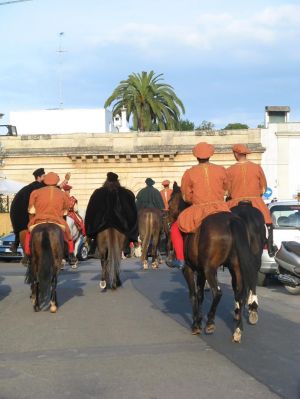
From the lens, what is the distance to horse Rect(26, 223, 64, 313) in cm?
1220

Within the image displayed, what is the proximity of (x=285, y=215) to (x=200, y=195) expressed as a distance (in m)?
6.49

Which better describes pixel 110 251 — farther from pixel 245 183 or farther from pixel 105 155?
pixel 105 155

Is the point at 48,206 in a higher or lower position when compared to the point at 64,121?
lower

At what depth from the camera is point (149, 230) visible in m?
21.3

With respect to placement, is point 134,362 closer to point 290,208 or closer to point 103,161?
point 290,208

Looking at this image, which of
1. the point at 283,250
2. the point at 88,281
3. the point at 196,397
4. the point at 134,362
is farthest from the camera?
the point at 88,281

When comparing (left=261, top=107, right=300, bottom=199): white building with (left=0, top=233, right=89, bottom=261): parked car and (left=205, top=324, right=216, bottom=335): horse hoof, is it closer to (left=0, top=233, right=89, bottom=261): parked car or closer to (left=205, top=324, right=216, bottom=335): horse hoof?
(left=0, top=233, right=89, bottom=261): parked car

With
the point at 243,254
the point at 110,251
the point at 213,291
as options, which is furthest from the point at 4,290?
the point at 243,254

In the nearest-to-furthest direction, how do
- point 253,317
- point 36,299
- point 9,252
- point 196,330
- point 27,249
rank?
point 196,330 → point 253,317 → point 36,299 → point 27,249 → point 9,252

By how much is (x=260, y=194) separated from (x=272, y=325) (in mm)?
2327

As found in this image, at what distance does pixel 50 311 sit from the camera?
12133mm

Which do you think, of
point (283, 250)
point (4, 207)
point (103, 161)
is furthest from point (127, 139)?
point (283, 250)

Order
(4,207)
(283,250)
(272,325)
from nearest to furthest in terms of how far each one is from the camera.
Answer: (272,325), (283,250), (4,207)

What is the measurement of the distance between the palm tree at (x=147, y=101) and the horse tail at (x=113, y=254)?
4125 cm
